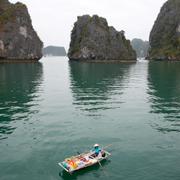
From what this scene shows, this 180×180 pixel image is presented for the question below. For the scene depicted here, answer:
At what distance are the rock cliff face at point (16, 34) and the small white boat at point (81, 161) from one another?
16100 centimetres

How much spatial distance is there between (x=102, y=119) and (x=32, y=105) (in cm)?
1492

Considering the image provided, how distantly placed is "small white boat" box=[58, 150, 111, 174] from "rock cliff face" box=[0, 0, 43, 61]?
528 ft

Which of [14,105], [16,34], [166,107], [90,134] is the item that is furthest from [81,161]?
[16,34]

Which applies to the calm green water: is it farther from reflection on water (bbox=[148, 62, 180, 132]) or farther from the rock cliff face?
the rock cliff face

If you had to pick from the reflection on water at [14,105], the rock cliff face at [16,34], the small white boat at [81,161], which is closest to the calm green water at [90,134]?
the reflection on water at [14,105]

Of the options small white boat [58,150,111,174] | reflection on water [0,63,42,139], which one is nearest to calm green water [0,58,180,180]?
reflection on water [0,63,42,139]

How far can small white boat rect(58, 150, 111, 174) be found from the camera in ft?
73.8

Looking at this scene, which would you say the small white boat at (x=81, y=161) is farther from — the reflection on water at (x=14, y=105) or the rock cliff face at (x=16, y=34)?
the rock cliff face at (x=16, y=34)

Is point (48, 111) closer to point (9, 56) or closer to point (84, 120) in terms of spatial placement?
point (84, 120)

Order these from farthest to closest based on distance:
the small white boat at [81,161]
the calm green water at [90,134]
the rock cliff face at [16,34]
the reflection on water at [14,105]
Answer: the rock cliff face at [16,34], the reflection on water at [14,105], the calm green water at [90,134], the small white boat at [81,161]

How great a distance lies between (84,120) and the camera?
123 feet

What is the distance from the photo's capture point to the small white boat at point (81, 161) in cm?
2249

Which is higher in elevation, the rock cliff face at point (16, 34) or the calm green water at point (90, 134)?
the rock cliff face at point (16, 34)

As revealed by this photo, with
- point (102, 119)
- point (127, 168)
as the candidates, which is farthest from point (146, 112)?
point (127, 168)
